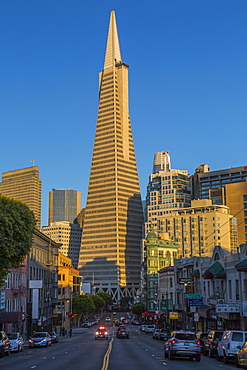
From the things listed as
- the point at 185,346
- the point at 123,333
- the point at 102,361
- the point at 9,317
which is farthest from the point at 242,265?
the point at 9,317

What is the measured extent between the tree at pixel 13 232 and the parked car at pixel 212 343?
16.4 meters

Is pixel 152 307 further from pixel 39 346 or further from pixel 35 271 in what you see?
pixel 39 346

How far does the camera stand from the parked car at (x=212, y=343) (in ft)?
123

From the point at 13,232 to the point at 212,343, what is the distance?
18.0 meters

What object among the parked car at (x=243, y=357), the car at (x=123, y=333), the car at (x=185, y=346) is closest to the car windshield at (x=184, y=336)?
the car at (x=185, y=346)

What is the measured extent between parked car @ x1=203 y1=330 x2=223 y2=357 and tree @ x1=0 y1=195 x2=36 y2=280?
16.4 meters

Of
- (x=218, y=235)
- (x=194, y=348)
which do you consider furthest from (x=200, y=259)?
(x=218, y=235)

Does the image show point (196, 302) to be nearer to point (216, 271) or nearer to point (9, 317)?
point (216, 271)

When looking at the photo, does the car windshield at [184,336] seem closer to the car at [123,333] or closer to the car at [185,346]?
the car at [185,346]

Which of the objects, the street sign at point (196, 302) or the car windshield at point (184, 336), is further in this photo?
the street sign at point (196, 302)

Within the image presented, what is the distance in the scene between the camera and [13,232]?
4225cm

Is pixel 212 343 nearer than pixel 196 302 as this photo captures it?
Yes

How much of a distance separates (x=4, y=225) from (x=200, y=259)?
115 ft

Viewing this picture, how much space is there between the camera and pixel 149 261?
126312 mm
